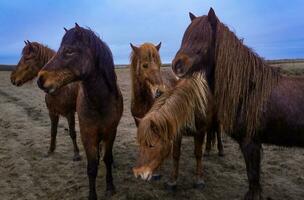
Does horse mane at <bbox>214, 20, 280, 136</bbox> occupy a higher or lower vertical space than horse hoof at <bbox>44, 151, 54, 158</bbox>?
higher

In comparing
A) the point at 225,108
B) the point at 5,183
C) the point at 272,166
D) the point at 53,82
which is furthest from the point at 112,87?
the point at 272,166

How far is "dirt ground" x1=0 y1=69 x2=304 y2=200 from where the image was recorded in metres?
5.13

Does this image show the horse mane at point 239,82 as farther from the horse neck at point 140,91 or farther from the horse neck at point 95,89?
the horse neck at point 140,91

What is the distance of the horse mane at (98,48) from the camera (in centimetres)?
436

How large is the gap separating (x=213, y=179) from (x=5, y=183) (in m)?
3.03

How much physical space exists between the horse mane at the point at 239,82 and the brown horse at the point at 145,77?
1.66 metres

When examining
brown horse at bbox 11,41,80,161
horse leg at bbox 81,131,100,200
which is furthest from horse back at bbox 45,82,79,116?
horse leg at bbox 81,131,100,200

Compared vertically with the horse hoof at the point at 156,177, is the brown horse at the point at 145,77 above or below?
above

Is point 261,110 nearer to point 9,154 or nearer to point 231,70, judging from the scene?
point 231,70

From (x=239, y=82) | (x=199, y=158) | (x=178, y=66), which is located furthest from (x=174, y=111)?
(x=199, y=158)

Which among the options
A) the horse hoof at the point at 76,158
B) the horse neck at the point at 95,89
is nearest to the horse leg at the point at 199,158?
the horse neck at the point at 95,89

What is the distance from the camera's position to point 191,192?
16.9 ft

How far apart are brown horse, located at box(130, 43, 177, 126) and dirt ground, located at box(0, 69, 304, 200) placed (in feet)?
3.50

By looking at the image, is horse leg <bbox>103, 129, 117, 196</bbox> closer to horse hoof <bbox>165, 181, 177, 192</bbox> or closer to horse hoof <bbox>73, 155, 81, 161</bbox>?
horse hoof <bbox>165, 181, 177, 192</bbox>
